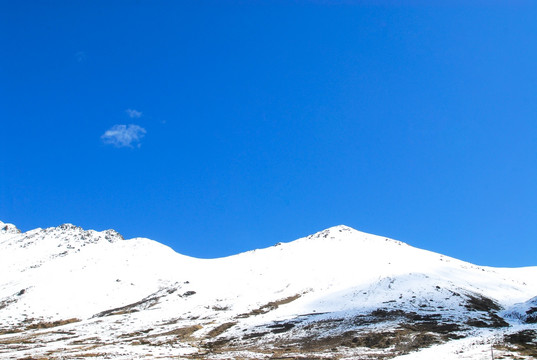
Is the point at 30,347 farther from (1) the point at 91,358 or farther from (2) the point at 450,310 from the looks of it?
(2) the point at 450,310

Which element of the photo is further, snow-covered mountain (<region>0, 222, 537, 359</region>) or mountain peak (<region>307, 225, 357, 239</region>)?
mountain peak (<region>307, 225, 357, 239</region>)

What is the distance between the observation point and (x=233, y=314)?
8712 centimetres

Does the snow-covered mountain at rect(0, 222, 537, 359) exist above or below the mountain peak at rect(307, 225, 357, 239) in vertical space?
below

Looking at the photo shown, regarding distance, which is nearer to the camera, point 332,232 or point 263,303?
point 263,303

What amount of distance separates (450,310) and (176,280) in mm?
91723

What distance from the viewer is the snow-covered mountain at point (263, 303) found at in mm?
52062

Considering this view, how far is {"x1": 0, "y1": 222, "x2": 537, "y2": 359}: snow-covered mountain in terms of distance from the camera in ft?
171

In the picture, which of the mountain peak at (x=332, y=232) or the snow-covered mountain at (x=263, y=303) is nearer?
the snow-covered mountain at (x=263, y=303)

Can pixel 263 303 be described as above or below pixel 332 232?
below

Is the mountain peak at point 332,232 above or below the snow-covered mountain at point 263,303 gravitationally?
above

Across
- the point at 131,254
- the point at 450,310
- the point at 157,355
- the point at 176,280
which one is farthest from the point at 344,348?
the point at 131,254

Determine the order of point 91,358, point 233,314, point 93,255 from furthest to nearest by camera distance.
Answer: point 93,255
point 233,314
point 91,358

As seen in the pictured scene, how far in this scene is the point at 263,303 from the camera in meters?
94.5

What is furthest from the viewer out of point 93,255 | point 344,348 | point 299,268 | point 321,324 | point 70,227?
point 70,227
